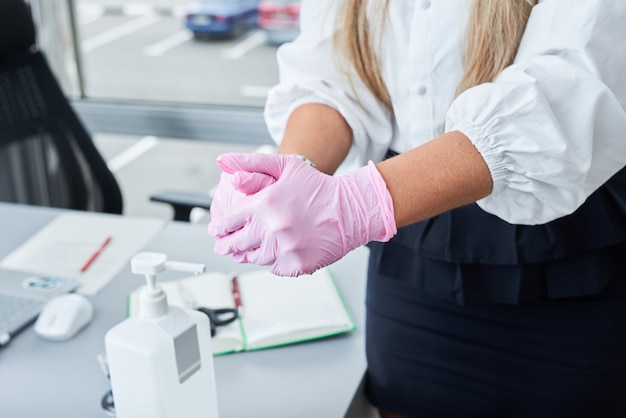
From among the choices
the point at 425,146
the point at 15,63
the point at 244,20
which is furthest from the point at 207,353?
the point at 244,20

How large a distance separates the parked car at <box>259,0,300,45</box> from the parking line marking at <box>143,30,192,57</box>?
443 millimetres

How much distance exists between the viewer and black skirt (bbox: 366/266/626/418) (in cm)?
101

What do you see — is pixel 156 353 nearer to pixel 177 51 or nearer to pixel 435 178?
pixel 435 178

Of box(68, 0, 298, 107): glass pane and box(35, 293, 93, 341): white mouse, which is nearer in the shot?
box(35, 293, 93, 341): white mouse

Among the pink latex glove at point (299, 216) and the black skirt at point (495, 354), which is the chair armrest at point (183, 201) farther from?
the pink latex glove at point (299, 216)

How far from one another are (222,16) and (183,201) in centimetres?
129

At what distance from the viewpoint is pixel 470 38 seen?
0.93 meters

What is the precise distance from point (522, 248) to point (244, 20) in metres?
2.01

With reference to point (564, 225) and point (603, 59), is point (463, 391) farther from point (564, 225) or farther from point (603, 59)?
point (603, 59)

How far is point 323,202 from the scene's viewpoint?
75cm

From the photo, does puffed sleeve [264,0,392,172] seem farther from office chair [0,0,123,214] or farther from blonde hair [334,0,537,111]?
office chair [0,0,123,214]

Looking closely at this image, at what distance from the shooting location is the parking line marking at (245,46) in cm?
262

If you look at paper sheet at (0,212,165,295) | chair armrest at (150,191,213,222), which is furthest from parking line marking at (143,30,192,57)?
paper sheet at (0,212,165,295)

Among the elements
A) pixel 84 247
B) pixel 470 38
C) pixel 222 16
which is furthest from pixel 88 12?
pixel 470 38
